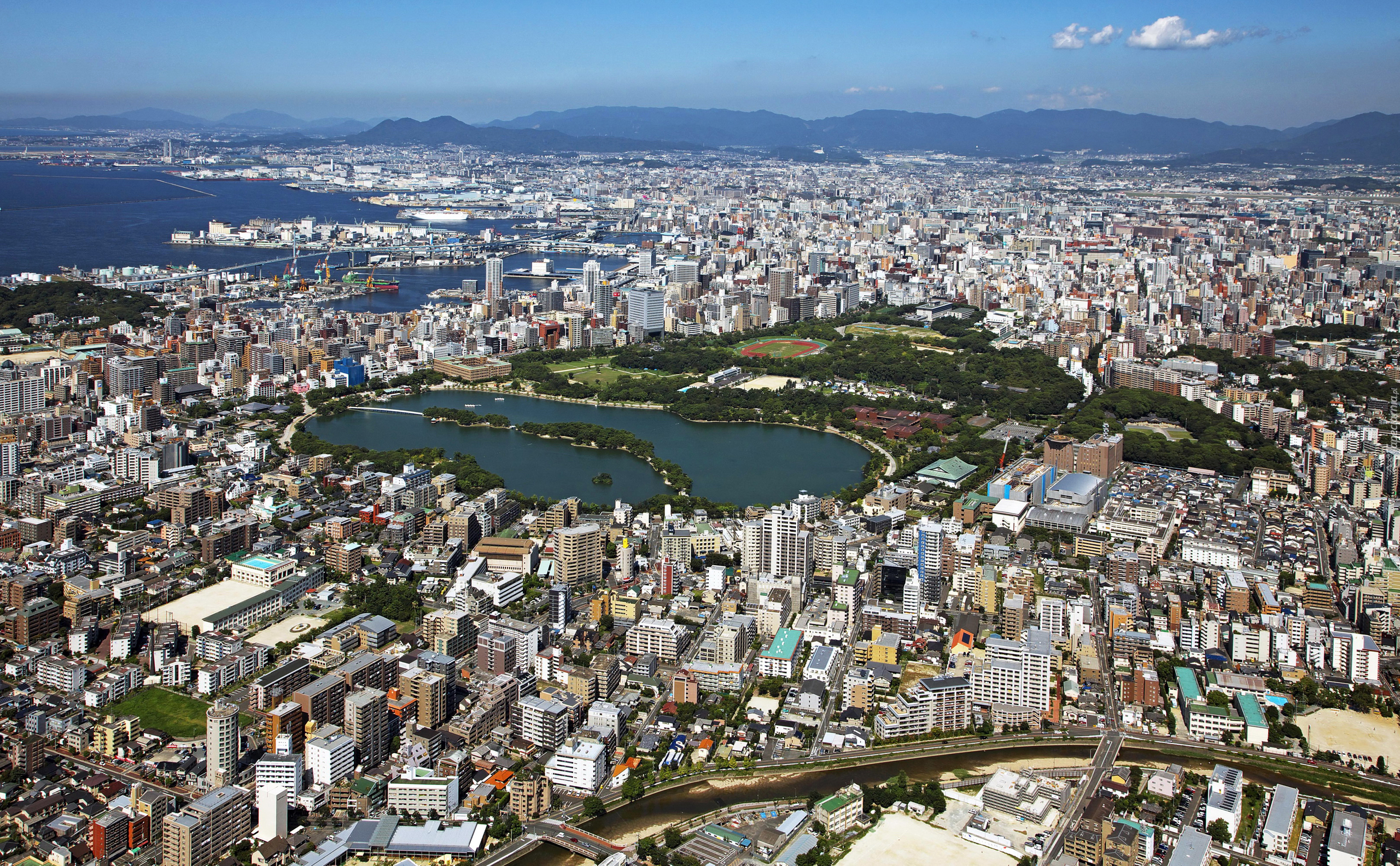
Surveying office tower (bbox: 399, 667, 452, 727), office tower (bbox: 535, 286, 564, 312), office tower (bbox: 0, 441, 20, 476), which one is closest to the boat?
office tower (bbox: 535, 286, 564, 312)

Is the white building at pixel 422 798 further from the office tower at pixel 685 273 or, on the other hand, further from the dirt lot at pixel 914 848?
the office tower at pixel 685 273

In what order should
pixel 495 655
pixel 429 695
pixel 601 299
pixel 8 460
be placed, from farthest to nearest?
pixel 601 299
pixel 8 460
pixel 495 655
pixel 429 695

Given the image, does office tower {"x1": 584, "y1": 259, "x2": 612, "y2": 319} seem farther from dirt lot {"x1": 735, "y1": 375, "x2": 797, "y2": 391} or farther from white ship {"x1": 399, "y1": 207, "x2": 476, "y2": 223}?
white ship {"x1": 399, "y1": 207, "x2": 476, "y2": 223}

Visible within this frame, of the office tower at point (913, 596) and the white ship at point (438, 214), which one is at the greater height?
the white ship at point (438, 214)

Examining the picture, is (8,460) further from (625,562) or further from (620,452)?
(625,562)

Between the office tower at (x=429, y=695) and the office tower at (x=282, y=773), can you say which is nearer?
the office tower at (x=282, y=773)

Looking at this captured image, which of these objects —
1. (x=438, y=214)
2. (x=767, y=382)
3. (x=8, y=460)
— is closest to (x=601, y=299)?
(x=767, y=382)

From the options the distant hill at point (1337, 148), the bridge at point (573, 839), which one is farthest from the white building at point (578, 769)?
the distant hill at point (1337, 148)

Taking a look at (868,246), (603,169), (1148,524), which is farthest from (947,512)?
(603,169)
